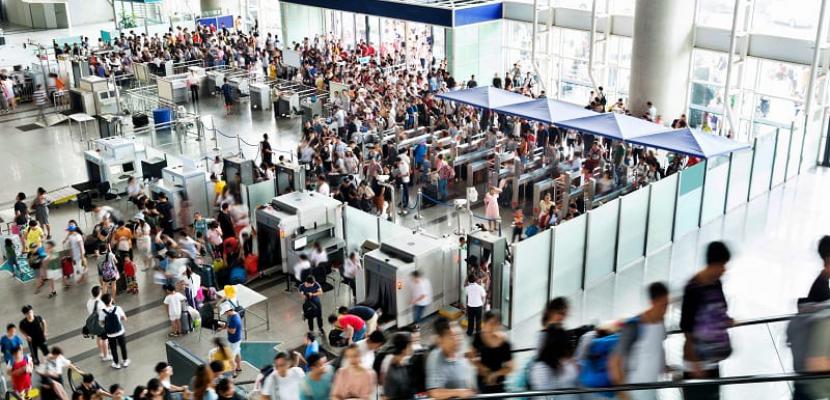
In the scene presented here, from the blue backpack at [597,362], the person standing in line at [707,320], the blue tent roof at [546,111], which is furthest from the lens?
the blue tent roof at [546,111]

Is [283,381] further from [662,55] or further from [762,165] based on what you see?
[662,55]

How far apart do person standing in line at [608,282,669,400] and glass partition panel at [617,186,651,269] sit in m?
9.12

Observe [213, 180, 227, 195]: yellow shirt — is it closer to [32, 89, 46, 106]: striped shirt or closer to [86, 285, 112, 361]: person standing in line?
[86, 285, 112, 361]: person standing in line

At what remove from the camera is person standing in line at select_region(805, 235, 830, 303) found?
754 centimetres

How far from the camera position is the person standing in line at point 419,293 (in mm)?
13867

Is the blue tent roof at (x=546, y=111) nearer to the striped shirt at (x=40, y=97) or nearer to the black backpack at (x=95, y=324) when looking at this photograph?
the black backpack at (x=95, y=324)

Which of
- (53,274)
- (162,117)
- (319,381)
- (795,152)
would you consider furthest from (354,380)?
(162,117)

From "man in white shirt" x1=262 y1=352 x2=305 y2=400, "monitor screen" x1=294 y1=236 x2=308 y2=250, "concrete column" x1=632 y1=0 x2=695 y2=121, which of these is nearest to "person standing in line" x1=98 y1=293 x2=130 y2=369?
"monitor screen" x1=294 y1=236 x2=308 y2=250

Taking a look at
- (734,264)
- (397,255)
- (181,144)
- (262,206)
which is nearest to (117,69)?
(181,144)

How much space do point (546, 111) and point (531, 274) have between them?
7.84 metres

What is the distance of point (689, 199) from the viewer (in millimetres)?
16953

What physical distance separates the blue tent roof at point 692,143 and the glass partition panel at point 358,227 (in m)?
6.65

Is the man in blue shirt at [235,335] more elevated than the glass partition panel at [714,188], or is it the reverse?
the glass partition panel at [714,188]

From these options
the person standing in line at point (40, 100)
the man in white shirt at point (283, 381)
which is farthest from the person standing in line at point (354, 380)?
the person standing in line at point (40, 100)
